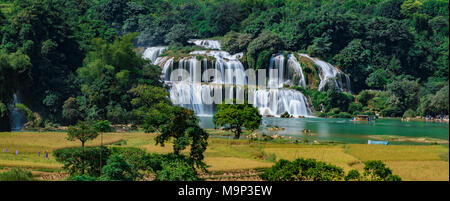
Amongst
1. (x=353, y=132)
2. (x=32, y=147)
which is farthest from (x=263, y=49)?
(x=32, y=147)

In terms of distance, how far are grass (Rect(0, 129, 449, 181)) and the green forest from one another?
11.3 feet

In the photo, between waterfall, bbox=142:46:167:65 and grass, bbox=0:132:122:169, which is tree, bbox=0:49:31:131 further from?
waterfall, bbox=142:46:167:65

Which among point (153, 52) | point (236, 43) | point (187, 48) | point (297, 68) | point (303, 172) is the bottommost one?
point (303, 172)

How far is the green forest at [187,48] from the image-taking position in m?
31.6

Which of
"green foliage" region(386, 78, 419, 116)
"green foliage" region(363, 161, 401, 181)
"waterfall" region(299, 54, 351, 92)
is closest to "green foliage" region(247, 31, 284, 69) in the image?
"waterfall" region(299, 54, 351, 92)

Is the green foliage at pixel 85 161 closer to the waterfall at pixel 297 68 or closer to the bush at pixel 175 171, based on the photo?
the bush at pixel 175 171

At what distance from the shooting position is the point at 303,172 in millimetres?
12266

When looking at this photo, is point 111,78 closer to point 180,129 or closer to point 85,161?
point 180,129

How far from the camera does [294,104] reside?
39875 millimetres

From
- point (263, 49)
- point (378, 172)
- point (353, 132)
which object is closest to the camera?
point (378, 172)

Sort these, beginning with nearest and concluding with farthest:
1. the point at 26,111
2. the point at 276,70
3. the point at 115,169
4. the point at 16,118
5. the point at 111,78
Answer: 1. the point at 115,169
2. the point at 26,111
3. the point at 16,118
4. the point at 111,78
5. the point at 276,70

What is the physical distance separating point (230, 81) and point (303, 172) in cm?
3243

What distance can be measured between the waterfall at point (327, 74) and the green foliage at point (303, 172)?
32.7 m
